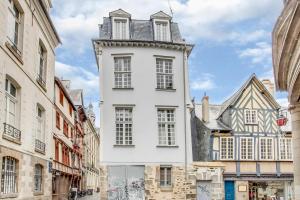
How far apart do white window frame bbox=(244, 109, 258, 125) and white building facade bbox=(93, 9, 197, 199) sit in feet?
25.0

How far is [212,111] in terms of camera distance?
96.7ft

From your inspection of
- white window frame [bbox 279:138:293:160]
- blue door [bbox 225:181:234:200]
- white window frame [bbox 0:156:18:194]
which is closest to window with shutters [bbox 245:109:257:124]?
white window frame [bbox 279:138:293:160]

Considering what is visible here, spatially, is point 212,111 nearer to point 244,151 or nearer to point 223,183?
point 244,151

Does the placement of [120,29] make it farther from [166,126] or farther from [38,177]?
[38,177]

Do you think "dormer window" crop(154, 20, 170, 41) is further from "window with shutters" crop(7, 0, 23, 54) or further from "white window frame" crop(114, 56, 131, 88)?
"window with shutters" crop(7, 0, 23, 54)

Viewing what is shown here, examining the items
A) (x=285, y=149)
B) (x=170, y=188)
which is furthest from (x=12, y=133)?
(x=285, y=149)

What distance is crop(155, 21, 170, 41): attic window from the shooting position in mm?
22453

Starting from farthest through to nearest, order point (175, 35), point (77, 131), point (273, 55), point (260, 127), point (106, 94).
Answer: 1. point (77, 131)
2. point (260, 127)
3. point (175, 35)
4. point (106, 94)
5. point (273, 55)

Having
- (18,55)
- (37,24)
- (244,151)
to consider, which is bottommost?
(244,151)

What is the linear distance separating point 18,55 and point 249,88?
1835 centimetres

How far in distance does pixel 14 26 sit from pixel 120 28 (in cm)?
882

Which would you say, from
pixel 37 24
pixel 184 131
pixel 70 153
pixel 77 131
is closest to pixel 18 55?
pixel 37 24

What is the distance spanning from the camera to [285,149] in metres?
28.3

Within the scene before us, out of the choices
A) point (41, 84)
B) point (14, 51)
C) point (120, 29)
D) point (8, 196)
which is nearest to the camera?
point (8, 196)
